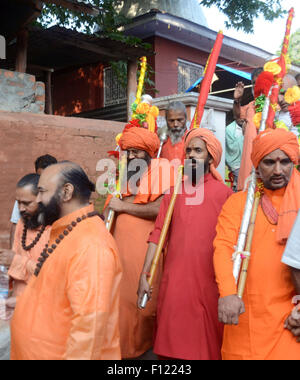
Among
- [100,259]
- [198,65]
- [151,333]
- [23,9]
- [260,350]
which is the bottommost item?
[151,333]

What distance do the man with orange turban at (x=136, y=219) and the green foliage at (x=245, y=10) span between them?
9.59 meters

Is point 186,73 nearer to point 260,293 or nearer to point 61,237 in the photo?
point 260,293

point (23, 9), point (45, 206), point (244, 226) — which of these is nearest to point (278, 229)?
point (244, 226)

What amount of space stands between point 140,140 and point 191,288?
1.53 meters

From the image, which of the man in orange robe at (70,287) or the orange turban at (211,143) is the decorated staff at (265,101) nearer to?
the orange turban at (211,143)

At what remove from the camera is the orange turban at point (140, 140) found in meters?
4.12

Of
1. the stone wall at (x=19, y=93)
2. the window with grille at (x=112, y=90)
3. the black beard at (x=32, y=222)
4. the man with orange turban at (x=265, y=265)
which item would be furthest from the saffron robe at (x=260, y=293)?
the window with grille at (x=112, y=90)

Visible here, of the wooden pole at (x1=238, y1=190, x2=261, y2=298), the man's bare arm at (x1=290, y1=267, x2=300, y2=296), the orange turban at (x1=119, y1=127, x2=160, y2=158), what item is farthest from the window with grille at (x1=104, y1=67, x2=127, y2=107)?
the man's bare arm at (x1=290, y1=267, x2=300, y2=296)

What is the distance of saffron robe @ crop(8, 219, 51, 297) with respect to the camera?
3.03 metres

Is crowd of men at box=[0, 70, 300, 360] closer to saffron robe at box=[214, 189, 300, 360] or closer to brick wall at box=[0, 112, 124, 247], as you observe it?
saffron robe at box=[214, 189, 300, 360]

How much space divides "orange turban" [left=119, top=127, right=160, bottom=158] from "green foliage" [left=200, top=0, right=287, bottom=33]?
9.50m

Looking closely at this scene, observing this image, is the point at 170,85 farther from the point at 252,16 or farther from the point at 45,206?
the point at 45,206

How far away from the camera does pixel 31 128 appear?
602cm

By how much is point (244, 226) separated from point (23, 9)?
18.9 feet
